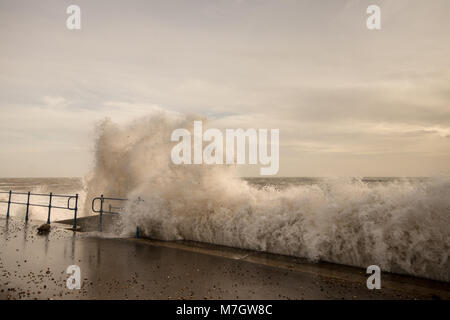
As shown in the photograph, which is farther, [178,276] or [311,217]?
[311,217]

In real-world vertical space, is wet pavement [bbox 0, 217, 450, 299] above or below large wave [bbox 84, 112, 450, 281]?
below

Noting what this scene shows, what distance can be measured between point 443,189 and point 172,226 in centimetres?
675

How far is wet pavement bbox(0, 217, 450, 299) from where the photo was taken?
3926 millimetres

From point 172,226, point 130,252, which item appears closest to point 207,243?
point 172,226

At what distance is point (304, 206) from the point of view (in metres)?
7.03

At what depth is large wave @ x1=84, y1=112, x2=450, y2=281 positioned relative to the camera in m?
5.10

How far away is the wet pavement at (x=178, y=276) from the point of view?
3.93 meters

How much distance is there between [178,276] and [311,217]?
369cm

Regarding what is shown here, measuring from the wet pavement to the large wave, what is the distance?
0.50 m

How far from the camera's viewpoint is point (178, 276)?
15.2 ft

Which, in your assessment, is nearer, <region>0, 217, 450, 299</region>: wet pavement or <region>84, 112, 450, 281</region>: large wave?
<region>0, 217, 450, 299</region>: wet pavement

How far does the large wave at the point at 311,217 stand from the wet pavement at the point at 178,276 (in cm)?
50
